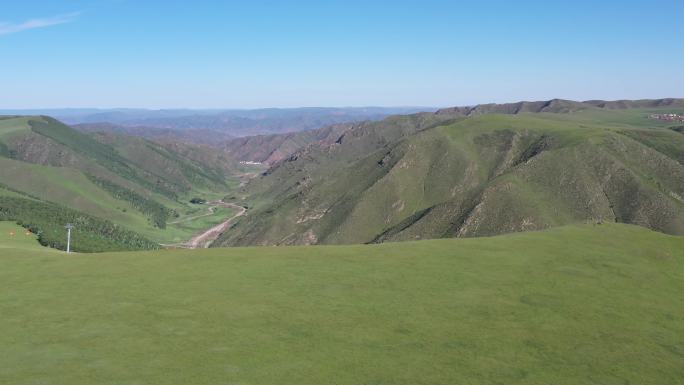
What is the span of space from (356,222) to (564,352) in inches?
5929

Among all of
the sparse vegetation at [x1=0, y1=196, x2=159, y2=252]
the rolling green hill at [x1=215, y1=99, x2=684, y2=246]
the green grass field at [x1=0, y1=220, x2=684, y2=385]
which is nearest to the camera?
the green grass field at [x1=0, y1=220, x2=684, y2=385]

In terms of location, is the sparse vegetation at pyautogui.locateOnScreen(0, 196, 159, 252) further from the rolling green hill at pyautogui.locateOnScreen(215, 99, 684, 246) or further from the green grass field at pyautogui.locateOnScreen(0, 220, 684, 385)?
the green grass field at pyautogui.locateOnScreen(0, 220, 684, 385)

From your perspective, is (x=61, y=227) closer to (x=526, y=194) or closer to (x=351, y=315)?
(x=526, y=194)

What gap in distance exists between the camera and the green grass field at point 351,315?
24.6 m

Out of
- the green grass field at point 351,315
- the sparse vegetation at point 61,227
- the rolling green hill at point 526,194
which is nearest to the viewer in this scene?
the green grass field at point 351,315

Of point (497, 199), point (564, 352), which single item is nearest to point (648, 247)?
point (564, 352)

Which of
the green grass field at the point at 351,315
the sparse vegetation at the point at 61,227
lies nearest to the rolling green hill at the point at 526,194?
the sparse vegetation at the point at 61,227

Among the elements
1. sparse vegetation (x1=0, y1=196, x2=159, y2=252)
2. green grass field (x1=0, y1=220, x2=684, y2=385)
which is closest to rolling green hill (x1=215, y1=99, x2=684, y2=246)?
sparse vegetation (x1=0, y1=196, x2=159, y2=252)

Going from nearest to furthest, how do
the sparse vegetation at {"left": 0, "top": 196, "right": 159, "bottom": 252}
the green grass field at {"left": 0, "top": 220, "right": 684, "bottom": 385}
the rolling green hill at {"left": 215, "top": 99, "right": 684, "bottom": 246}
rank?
the green grass field at {"left": 0, "top": 220, "right": 684, "bottom": 385}, the sparse vegetation at {"left": 0, "top": 196, "right": 159, "bottom": 252}, the rolling green hill at {"left": 215, "top": 99, "right": 684, "bottom": 246}

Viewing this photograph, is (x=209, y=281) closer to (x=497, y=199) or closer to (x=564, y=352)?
(x=564, y=352)

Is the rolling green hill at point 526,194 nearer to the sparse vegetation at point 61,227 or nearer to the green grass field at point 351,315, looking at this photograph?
the sparse vegetation at point 61,227

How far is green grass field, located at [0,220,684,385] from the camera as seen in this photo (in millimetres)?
24578

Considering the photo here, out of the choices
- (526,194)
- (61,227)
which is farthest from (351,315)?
(61,227)

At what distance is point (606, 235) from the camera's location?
51.3 metres
